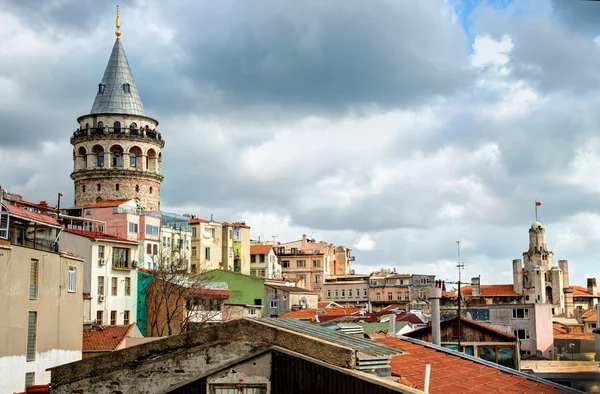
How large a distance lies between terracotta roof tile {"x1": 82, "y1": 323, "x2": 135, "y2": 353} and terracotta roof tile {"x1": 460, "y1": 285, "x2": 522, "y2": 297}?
79974mm

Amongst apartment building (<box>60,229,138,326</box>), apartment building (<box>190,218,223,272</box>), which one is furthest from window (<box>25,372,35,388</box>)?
apartment building (<box>190,218,223,272</box>)

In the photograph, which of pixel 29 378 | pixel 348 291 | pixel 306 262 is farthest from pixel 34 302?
pixel 306 262

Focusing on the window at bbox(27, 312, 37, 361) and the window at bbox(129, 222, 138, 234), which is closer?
the window at bbox(27, 312, 37, 361)

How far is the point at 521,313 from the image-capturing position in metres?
69.0

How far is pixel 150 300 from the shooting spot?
59.8 m

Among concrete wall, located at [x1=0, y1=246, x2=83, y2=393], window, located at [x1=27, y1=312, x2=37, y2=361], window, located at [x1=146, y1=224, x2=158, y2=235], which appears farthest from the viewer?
window, located at [x1=146, y1=224, x2=158, y2=235]

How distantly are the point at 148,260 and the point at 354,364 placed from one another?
6635 cm

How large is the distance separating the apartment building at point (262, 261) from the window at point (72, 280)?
66.0m

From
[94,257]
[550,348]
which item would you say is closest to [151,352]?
[94,257]

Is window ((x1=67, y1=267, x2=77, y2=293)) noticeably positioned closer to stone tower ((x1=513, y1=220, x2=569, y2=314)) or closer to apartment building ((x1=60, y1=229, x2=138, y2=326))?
apartment building ((x1=60, y1=229, x2=138, y2=326))

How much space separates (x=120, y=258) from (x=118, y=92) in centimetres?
4580

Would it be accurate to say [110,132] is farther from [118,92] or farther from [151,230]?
[151,230]

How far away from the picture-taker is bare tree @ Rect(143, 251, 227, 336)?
189 ft

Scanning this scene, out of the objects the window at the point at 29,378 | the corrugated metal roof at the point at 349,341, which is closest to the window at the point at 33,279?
the window at the point at 29,378
